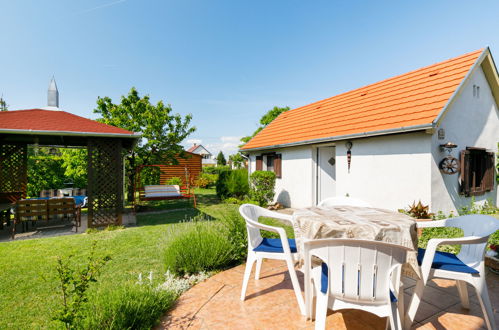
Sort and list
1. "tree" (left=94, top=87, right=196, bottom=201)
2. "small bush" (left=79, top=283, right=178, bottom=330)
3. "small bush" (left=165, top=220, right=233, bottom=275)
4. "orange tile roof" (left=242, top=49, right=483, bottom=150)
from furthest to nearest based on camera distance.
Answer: "tree" (left=94, top=87, right=196, bottom=201) → "orange tile roof" (left=242, top=49, right=483, bottom=150) → "small bush" (left=165, top=220, right=233, bottom=275) → "small bush" (left=79, top=283, right=178, bottom=330)

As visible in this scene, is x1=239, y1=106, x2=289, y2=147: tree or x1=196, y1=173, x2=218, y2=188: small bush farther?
x1=239, y1=106, x2=289, y2=147: tree

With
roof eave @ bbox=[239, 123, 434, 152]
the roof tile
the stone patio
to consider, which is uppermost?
the roof tile

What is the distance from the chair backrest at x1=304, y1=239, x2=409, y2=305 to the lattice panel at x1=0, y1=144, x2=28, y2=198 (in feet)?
35.0

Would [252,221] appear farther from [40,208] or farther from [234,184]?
[234,184]

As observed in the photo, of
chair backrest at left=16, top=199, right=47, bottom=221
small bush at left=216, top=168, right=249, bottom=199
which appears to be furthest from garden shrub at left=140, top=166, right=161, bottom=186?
chair backrest at left=16, top=199, right=47, bottom=221

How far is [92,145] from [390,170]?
28.4ft

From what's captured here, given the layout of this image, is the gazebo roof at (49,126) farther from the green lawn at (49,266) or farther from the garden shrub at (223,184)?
the garden shrub at (223,184)

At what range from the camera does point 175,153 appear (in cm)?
1198

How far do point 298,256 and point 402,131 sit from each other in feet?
17.4

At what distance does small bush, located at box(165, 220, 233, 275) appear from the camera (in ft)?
10.9

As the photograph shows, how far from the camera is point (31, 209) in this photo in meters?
5.88

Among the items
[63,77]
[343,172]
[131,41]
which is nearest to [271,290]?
[343,172]

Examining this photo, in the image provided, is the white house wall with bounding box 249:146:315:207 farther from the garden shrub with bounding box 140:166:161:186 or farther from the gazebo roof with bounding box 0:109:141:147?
the garden shrub with bounding box 140:166:161:186

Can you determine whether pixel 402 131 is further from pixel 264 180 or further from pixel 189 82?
pixel 189 82
